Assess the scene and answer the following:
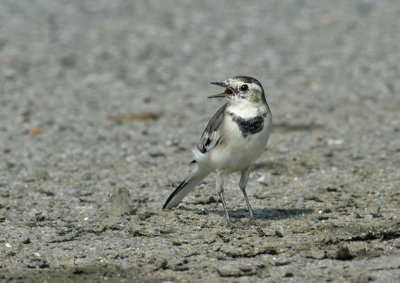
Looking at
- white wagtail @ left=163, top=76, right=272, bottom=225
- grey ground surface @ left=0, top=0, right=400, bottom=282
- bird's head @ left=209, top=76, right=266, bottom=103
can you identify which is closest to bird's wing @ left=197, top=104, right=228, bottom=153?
white wagtail @ left=163, top=76, right=272, bottom=225

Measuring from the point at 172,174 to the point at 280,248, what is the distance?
2672 mm

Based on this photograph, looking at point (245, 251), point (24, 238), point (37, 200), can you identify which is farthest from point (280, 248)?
point (37, 200)

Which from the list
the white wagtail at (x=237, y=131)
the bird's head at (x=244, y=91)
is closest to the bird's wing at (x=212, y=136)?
the white wagtail at (x=237, y=131)

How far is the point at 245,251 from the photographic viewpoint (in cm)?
582

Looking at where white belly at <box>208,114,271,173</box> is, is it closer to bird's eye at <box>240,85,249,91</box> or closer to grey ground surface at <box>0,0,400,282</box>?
bird's eye at <box>240,85,249,91</box>

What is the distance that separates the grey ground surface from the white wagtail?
58cm

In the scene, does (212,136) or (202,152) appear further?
(202,152)

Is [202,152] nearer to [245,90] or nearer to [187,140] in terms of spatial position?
[245,90]

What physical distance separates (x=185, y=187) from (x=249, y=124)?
1053 mm

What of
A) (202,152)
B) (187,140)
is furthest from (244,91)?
(187,140)

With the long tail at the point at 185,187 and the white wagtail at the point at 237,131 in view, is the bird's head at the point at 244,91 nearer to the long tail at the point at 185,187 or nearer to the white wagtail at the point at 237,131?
the white wagtail at the point at 237,131

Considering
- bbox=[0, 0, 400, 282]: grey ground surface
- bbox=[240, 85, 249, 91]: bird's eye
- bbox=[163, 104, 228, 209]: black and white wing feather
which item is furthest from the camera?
bbox=[163, 104, 228, 209]: black and white wing feather

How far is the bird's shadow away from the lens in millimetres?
6816

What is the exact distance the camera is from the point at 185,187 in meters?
6.92
